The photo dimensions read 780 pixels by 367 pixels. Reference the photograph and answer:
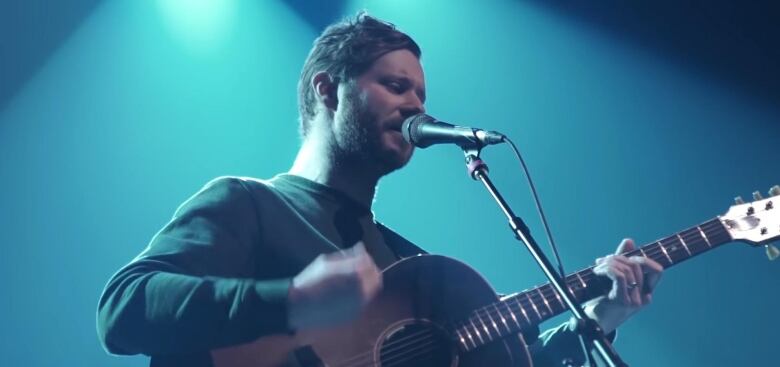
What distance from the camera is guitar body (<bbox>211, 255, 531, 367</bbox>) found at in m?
1.51

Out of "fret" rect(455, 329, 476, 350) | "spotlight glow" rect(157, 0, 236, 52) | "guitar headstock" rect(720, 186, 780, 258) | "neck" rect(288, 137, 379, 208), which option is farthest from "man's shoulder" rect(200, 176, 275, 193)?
"spotlight glow" rect(157, 0, 236, 52)

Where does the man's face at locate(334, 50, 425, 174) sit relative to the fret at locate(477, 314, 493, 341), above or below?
above

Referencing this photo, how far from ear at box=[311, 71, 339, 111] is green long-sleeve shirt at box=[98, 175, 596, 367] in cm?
33

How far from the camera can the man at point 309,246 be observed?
4.62ft

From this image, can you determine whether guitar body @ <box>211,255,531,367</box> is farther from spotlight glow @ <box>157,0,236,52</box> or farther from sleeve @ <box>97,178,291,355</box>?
spotlight glow @ <box>157,0,236,52</box>

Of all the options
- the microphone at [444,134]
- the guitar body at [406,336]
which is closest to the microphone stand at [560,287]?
the microphone at [444,134]

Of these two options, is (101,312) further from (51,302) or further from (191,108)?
(191,108)

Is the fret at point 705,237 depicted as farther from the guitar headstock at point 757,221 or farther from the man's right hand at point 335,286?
the man's right hand at point 335,286

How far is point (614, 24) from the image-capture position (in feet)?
12.3

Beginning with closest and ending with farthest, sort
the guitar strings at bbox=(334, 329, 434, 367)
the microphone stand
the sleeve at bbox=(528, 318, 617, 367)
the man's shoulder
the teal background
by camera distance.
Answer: the microphone stand < the guitar strings at bbox=(334, 329, 434, 367) < the man's shoulder < the sleeve at bbox=(528, 318, 617, 367) < the teal background

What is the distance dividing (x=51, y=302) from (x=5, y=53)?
105 centimetres

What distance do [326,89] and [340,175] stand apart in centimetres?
35

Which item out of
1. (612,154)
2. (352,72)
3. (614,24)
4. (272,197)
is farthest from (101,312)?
(614,24)

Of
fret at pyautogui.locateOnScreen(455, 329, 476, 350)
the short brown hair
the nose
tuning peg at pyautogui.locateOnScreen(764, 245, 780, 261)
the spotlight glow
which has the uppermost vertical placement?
the spotlight glow
